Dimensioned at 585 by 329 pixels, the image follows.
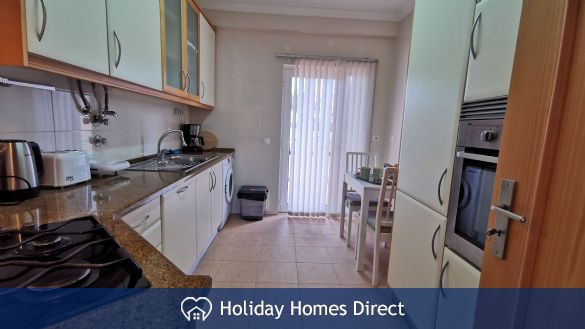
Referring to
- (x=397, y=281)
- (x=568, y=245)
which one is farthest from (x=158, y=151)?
(x=568, y=245)

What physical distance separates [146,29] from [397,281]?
2343mm

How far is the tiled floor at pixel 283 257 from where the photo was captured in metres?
2.16

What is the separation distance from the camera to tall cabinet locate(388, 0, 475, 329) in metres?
1.26

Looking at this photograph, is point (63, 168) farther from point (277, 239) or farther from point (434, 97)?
point (277, 239)

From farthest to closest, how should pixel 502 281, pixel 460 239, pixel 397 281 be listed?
pixel 397 281 → pixel 460 239 → pixel 502 281

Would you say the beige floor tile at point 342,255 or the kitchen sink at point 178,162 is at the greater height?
the kitchen sink at point 178,162

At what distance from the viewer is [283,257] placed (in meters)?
2.54

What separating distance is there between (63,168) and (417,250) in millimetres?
Result: 1875

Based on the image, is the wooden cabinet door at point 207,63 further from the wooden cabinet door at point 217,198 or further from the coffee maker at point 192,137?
the wooden cabinet door at point 217,198

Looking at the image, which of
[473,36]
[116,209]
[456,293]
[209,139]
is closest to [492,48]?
[473,36]

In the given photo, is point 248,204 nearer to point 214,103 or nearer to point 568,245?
point 214,103

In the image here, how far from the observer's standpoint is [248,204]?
345 centimetres

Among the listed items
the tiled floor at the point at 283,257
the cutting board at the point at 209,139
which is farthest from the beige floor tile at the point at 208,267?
the cutting board at the point at 209,139

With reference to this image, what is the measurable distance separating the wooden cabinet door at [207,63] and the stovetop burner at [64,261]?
2.38m
